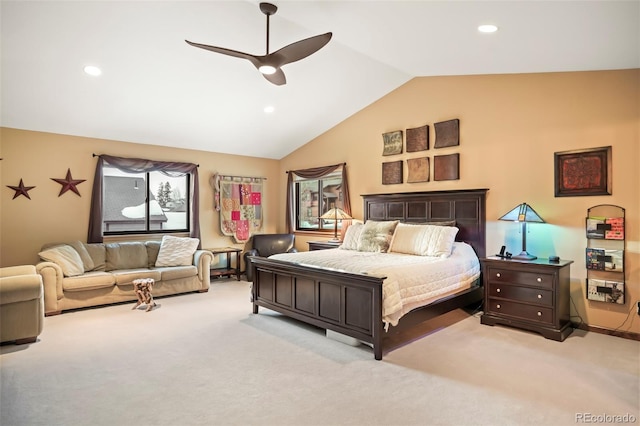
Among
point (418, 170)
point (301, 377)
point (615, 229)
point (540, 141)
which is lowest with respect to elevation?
point (301, 377)

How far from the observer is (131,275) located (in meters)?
5.16

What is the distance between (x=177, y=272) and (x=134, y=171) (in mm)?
1865

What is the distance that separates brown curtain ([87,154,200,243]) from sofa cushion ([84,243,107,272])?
27 centimetres

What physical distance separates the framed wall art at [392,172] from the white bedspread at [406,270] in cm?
156

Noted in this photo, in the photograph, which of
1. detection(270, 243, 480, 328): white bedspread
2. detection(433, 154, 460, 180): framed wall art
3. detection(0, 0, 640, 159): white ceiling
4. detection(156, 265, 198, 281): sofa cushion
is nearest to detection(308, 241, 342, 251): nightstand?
detection(270, 243, 480, 328): white bedspread

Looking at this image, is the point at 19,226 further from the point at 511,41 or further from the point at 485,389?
the point at 511,41

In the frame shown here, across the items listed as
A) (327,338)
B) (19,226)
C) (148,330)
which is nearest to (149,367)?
(148,330)

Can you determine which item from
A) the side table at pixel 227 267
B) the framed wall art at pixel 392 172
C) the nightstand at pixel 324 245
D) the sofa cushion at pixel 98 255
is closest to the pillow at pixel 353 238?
the nightstand at pixel 324 245

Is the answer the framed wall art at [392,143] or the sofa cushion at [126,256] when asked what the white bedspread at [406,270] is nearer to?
the framed wall art at [392,143]

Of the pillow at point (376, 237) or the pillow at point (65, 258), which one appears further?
the pillow at point (376, 237)

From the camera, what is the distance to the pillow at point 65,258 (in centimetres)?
470

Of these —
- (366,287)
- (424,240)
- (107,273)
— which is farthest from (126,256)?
(424,240)

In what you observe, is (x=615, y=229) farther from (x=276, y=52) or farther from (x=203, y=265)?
(x=203, y=265)

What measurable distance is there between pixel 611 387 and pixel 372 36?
3.68 metres
